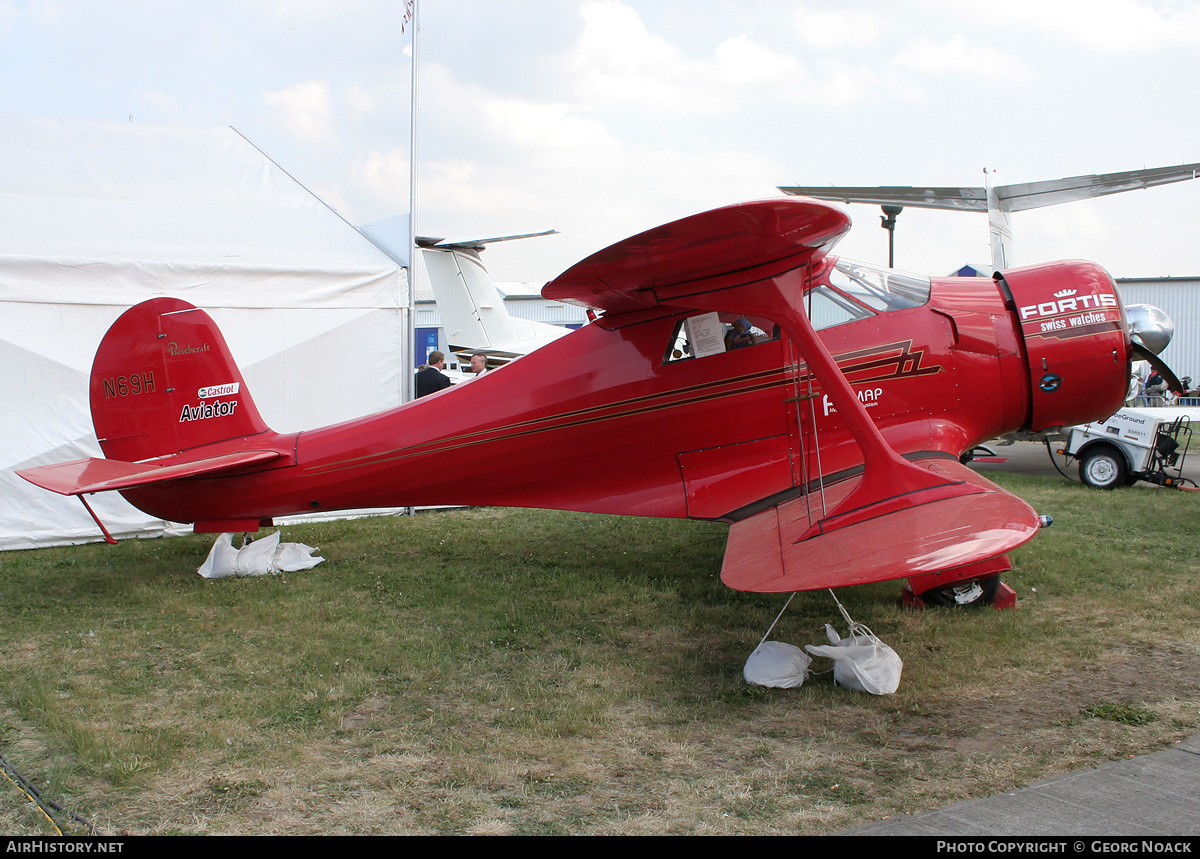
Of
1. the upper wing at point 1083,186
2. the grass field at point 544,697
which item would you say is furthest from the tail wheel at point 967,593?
the upper wing at point 1083,186

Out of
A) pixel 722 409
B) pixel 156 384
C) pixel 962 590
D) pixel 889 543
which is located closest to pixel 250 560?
pixel 156 384

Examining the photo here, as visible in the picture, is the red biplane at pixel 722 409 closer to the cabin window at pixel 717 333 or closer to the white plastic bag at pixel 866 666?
the cabin window at pixel 717 333

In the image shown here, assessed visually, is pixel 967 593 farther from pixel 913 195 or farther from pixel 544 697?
pixel 913 195

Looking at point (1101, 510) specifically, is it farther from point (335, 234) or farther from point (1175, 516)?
point (335, 234)

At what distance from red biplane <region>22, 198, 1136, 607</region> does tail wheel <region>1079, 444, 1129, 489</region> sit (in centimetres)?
583

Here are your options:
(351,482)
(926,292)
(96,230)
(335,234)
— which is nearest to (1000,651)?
(926,292)

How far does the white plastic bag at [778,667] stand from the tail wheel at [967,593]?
145cm

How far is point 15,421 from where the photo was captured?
25.4ft

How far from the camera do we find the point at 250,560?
670 centimetres

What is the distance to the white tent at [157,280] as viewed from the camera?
778 cm

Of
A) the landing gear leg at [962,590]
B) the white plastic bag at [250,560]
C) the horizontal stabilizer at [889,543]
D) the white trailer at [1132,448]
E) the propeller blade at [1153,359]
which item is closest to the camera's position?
the horizontal stabilizer at [889,543]

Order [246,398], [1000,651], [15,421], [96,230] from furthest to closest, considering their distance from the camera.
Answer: [96,230] → [15,421] → [246,398] → [1000,651]

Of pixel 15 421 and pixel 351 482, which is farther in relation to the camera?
pixel 15 421

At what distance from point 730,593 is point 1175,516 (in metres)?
5.41
